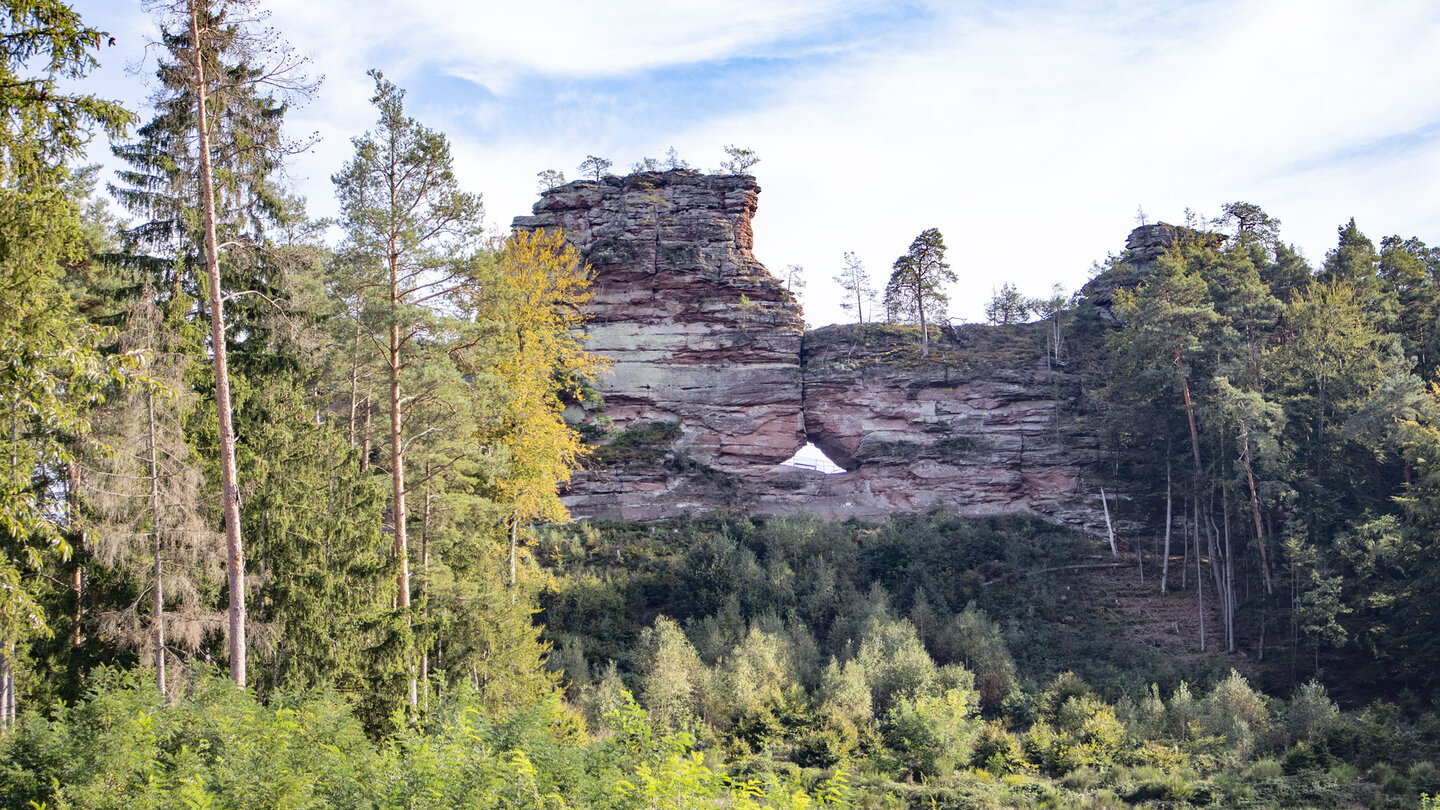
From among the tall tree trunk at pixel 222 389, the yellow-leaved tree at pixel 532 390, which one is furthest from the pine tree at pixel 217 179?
the yellow-leaved tree at pixel 532 390

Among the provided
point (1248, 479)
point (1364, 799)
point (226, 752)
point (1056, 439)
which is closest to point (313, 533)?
point (226, 752)

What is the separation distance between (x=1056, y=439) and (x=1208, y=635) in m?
10.6

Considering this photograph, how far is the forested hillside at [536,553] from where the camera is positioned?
27.3 feet

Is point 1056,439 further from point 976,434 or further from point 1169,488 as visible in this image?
point 1169,488

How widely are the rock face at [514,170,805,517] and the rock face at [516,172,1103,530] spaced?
6 centimetres

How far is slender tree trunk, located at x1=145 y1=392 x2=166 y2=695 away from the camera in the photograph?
12969 millimetres

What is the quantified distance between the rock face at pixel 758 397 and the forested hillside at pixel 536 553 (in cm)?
141

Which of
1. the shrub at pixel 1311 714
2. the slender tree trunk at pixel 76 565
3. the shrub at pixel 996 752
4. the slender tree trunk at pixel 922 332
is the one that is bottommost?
the shrub at pixel 996 752

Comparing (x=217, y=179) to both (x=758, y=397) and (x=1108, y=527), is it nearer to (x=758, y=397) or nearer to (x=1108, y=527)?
(x=758, y=397)

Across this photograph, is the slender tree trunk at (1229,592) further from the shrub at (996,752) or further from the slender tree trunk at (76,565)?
the slender tree trunk at (76,565)

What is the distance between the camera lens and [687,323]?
1555 inches

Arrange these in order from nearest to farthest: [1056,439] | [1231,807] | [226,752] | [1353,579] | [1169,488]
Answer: [226,752] < [1231,807] < [1353,579] < [1169,488] < [1056,439]

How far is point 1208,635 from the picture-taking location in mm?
29609

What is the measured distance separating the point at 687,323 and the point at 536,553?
1247cm
